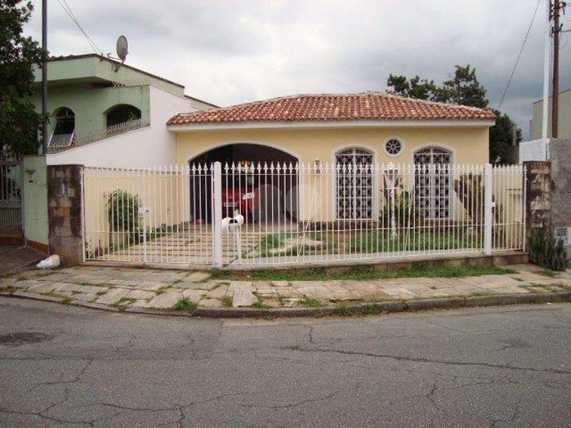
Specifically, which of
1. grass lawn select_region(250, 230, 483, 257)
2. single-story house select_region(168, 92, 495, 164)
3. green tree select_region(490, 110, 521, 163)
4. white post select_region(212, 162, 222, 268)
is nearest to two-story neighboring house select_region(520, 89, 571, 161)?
green tree select_region(490, 110, 521, 163)

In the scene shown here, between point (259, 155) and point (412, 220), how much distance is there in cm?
1046

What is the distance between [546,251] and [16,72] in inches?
414

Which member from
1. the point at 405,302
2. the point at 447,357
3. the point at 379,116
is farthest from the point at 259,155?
the point at 447,357

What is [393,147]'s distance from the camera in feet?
49.9

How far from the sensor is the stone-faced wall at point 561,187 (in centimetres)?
1020

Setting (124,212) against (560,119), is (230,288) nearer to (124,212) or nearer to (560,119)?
(124,212)

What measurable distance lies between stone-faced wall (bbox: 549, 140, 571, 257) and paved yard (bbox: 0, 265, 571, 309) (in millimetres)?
1615

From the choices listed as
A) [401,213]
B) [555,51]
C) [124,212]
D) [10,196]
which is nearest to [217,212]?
[124,212]

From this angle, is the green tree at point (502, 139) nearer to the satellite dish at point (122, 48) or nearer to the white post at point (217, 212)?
the satellite dish at point (122, 48)

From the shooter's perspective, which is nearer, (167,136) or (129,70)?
(167,136)

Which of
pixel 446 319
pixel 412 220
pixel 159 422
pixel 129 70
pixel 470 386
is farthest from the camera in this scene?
pixel 129 70

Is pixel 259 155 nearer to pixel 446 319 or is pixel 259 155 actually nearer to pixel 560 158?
pixel 560 158

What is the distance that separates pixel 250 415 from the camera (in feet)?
11.5

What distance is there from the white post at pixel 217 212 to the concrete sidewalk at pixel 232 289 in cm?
35
